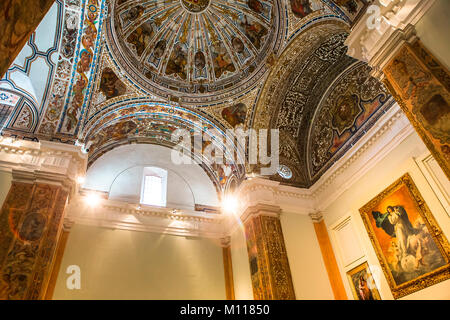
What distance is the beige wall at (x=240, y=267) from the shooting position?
10.4m

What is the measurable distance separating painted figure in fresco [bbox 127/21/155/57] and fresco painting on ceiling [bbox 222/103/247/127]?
13.0 ft

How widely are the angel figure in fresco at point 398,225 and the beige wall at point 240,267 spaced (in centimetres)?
444

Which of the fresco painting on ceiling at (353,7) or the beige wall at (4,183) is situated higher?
the fresco painting on ceiling at (353,7)

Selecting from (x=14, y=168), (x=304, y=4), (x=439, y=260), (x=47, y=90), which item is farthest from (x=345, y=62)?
(x=14, y=168)

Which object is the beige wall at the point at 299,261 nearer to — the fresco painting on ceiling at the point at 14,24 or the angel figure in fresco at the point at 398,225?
the angel figure in fresco at the point at 398,225

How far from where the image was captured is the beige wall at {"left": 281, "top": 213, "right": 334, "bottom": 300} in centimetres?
954

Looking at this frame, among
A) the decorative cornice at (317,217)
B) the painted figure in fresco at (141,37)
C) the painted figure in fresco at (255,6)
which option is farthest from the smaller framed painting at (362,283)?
the painted figure in fresco at (141,37)

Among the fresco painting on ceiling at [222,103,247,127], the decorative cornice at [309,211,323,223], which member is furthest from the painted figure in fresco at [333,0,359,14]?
the decorative cornice at [309,211,323,223]

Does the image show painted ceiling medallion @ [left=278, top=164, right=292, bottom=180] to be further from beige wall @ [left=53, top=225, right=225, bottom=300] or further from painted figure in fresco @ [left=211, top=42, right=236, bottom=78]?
painted figure in fresco @ [left=211, top=42, right=236, bottom=78]

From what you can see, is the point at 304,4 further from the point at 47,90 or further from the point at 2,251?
the point at 2,251

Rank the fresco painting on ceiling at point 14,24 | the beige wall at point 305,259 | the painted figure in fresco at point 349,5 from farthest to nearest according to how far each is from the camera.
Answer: the beige wall at point 305,259
the painted figure in fresco at point 349,5
the fresco painting on ceiling at point 14,24

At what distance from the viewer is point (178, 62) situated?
12.8 meters

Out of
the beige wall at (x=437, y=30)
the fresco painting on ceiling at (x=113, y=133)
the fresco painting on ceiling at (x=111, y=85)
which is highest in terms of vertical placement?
the fresco painting on ceiling at (x=111, y=85)

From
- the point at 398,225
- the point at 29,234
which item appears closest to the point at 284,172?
the point at 398,225
